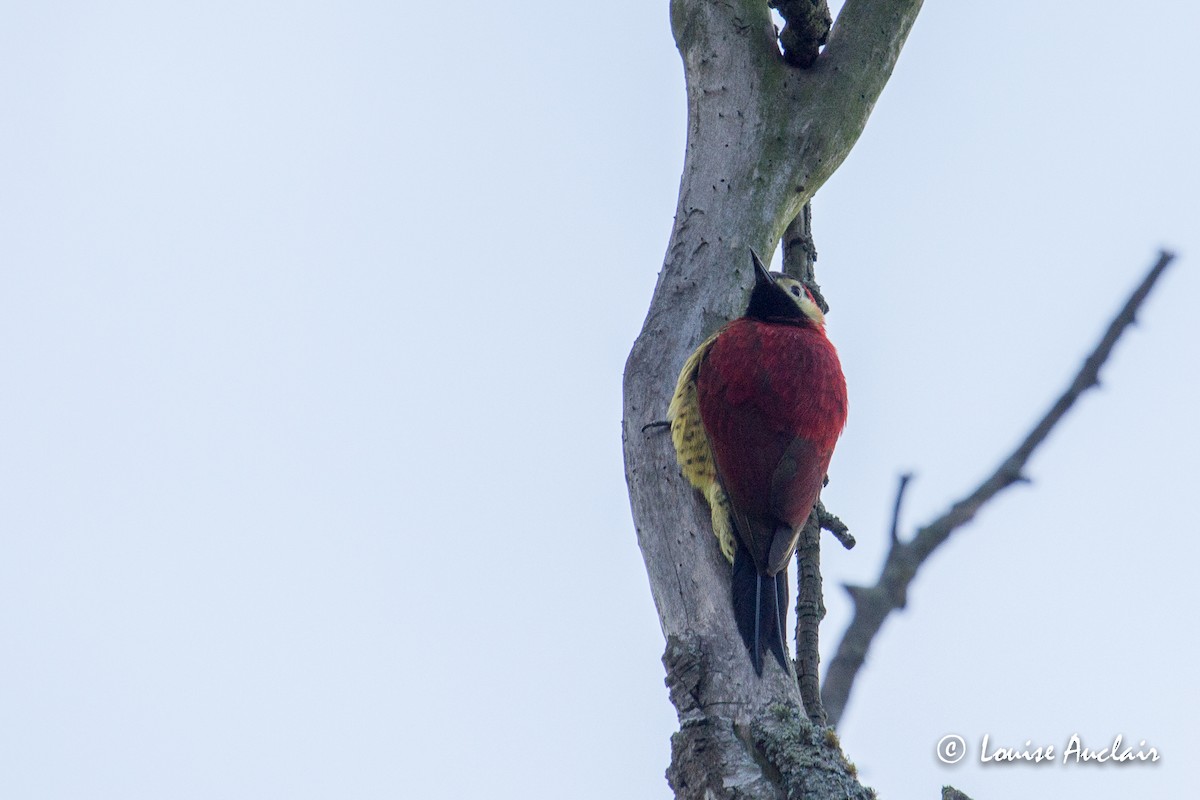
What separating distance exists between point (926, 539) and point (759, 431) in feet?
6.59

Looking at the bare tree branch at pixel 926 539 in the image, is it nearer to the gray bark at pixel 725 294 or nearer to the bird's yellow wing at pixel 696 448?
the gray bark at pixel 725 294

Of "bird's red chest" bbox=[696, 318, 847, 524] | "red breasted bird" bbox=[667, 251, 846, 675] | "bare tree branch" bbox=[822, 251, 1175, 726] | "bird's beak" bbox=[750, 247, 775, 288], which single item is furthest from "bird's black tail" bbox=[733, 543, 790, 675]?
"bare tree branch" bbox=[822, 251, 1175, 726]

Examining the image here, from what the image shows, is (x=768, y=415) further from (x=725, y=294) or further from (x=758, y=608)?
(x=758, y=608)

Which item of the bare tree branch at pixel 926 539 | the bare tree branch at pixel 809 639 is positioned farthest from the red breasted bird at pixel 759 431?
the bare tree branch at pixel 926 539

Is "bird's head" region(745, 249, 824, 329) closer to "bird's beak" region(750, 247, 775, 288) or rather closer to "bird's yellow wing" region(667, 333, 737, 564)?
"bird's beak" region(750, 247, 775, 288)

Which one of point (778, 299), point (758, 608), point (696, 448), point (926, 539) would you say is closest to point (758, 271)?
point (778, 299)

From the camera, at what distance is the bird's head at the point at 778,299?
368 centimetres

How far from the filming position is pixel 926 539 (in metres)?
1.59

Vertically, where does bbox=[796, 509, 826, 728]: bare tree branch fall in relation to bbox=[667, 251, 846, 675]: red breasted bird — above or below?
below

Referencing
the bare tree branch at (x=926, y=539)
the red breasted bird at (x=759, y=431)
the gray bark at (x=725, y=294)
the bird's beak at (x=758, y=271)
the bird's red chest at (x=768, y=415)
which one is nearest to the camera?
the bare tree branch at (x=926, y=539)

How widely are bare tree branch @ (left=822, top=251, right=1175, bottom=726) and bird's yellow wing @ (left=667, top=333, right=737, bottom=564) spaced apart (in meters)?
1.44

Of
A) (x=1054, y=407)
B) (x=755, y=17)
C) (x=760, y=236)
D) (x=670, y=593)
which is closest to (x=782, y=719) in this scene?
(x=670, y=593)

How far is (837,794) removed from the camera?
2227 mm

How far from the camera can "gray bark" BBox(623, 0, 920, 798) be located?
2.47 meters
